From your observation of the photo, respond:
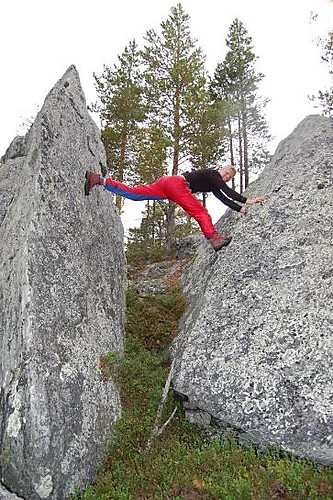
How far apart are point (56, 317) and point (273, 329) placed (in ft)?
13.9

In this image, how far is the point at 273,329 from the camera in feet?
30.2

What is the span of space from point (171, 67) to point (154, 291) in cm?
1546

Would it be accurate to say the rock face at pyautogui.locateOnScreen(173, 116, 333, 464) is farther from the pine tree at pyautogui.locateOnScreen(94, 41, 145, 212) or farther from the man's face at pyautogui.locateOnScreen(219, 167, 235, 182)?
the pine tree at pyautogui.locateOnScreen(94, 41, 145, 212)

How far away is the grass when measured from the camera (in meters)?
6.95

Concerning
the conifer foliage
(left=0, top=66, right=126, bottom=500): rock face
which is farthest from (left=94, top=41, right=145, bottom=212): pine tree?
(left=0, top=66, right=126, bottom=500): rock face

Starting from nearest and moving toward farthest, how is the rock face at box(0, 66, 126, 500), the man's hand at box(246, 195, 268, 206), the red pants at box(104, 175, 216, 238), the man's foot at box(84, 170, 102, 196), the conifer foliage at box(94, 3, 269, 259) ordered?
1. the rock face at box(0, 66, 126, 500)
2. the man's foot at box(84, 170, 102, 196)
3. the red pants at box(104, 175, 216, 238)
4. the man's hand at box(246, 195, 268, 206)
5. the conifer foliage at box(94, 3, 269, 259)

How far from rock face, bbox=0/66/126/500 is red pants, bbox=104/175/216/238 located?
0.91 m

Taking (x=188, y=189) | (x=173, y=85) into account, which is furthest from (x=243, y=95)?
(x=188, y=189)

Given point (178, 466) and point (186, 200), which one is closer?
point (178, 466)

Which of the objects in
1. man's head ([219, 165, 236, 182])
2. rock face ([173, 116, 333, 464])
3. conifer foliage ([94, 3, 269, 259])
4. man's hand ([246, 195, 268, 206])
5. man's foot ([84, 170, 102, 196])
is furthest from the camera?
conifer foliage ([94, 3, 269, 259])

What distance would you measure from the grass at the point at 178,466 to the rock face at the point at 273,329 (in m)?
0.39

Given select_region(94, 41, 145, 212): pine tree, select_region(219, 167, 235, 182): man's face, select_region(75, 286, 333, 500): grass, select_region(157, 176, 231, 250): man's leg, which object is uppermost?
select_region(94, 41, 145, 212): pine tree

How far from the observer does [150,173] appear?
24.8 metres

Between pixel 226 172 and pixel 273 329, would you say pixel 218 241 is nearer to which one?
pixel 226 172
